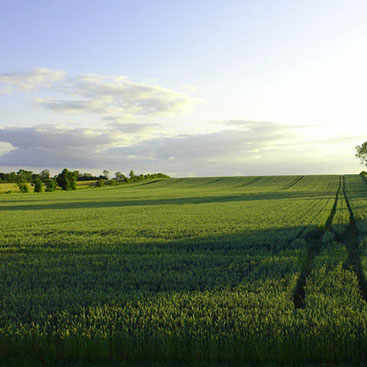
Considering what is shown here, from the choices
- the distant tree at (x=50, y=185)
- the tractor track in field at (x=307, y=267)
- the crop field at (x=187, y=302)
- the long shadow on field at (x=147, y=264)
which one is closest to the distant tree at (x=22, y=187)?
the distant tree at (x=50, y=185)

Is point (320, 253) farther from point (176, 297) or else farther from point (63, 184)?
point (63, 184)

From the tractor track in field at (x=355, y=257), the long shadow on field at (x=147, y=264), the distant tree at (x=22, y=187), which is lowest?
the tractor track in field at (x=355, y=257)

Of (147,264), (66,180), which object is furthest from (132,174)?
(147,264)

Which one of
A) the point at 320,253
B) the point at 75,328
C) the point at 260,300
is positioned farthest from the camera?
the point at 320,253

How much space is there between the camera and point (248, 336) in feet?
24.6

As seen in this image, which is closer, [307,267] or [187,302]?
[187,302]

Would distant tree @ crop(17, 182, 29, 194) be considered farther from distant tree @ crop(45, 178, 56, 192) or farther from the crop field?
the crop field

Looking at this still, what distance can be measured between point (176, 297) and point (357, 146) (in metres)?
114

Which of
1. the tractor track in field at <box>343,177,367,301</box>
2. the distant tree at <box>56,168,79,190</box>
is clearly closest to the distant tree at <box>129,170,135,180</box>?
the distant tree at <box>56,168,79,190</box>

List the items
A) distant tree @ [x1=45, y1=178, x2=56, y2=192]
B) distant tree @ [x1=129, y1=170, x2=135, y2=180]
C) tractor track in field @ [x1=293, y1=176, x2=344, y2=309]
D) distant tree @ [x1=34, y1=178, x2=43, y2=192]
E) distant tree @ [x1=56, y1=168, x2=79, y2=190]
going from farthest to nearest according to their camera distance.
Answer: distant tree @ [x1=129, y1=170, x2=135, y2=180], distant tree @ [x1=56, y1=168, x2=79, y2=190], distant tree @ [x1=45, y1=178, x2=56, y2=192], distant tree @ [x1=34, y1=178, x2=43, y2=192], tractor track in field @ [x1=293, y1=176, x2=344, y2=309]

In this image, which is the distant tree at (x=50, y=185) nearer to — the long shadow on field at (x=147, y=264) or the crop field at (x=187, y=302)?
the long shadow on field at (x=147, y=264)

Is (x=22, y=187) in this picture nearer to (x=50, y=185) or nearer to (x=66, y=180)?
(x=50, y=185)

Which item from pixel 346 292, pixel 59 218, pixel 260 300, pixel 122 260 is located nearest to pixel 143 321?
pixel 260 300

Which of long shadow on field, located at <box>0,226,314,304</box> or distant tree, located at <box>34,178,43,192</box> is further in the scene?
distant tree, located at <box>34,178,43,192</box>
